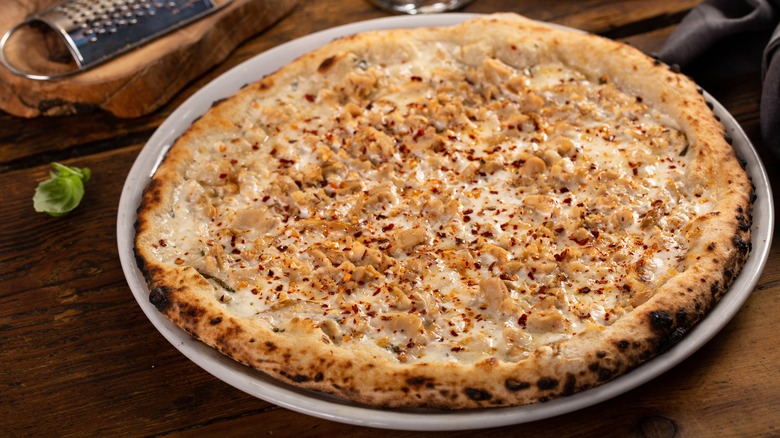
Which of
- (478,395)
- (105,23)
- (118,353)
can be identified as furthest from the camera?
(105,23)

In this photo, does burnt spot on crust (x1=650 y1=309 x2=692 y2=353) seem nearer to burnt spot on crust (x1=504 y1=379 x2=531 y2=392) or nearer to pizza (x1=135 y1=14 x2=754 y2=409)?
pizza (x1=135 y1=14 x2=754 y2=409)

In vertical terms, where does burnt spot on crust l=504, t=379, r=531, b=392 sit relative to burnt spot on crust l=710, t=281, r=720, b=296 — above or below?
below

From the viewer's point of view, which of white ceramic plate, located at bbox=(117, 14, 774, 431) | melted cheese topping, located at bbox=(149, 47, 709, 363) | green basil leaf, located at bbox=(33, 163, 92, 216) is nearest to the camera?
white ceramic plate, located at bbox=(117, 14, 774, 431)

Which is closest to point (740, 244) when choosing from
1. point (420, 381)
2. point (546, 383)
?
point (546, 383)

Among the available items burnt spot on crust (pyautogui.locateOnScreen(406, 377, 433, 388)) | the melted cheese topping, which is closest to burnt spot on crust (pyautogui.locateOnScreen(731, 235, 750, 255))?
the melted cheese topping

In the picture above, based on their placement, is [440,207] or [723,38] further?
[723,38]

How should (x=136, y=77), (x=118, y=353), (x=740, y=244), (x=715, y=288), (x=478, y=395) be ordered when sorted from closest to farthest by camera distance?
1. (x=478, y=395)
2. (x=715, y=288)
3. (x=740, y=244)
4. (x=118, y=353)
5. (x=136, y=77)

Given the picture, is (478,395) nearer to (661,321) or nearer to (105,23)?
(661,321)
